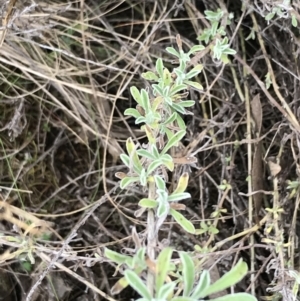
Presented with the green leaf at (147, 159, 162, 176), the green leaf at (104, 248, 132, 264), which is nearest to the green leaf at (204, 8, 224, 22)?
the green leaf at (147, 159, 162, 176)

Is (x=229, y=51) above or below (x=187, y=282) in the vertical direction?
above

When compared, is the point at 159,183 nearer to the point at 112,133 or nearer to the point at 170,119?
the point at 170,119

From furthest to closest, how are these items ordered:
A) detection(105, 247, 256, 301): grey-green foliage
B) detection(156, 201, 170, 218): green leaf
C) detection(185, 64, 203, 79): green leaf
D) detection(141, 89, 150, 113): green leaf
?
detection(185, 64, 203, 79): green leaf, detection(141, 89, 150, 113): green leaf, detection(156, 201, 170, 218): green leaf, detection(105, 247, 256, 301): grey-green foliage

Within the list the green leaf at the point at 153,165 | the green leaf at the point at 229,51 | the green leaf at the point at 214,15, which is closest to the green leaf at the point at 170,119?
the green leaf at the point at 153,165

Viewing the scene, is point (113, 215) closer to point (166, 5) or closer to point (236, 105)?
point (236, 105)

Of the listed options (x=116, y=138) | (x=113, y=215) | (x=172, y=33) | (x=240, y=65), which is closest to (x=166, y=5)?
(x=172, y=33)

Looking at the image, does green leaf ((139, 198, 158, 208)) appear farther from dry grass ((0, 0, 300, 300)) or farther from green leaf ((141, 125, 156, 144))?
dry grass ((0, 0, 300, 300))

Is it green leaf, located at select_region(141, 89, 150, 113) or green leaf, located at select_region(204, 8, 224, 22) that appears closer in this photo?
green leaf, located at select_region(141, 89, 150, 113)

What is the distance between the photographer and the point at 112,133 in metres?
1.20

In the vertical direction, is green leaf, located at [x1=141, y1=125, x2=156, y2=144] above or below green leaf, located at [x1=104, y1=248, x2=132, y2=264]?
above

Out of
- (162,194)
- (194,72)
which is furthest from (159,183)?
(194,72)

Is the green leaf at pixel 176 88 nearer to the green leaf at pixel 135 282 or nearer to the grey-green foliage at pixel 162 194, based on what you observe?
the grey-green foliage at pixel 162 194

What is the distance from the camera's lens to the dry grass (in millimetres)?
1037

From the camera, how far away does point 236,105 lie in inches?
44.6
